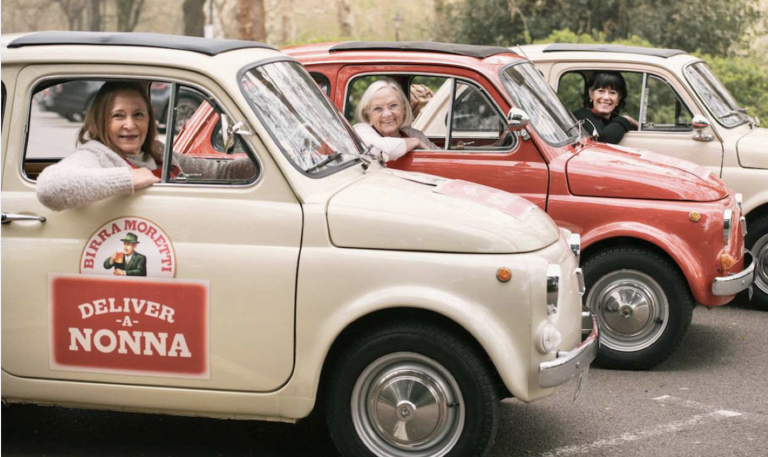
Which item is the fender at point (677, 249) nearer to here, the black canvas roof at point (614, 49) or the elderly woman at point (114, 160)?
the black canvas roof at point (614, 49)

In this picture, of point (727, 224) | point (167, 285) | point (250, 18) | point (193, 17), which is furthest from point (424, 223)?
point (193, 17)

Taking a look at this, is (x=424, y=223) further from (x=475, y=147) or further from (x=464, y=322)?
(x=475, y=147)

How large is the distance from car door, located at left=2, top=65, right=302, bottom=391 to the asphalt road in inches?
30.9

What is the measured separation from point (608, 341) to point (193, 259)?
11.2 feet

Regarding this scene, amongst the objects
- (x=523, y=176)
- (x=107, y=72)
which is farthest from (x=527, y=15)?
(x=107, y=72)

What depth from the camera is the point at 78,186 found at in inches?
192

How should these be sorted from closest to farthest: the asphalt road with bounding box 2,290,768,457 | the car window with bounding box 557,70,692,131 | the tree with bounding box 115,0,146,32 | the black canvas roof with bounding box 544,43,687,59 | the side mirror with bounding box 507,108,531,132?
the asphalt road with bounding box 2,290,768,457 < the side mirror with bounding box 507,108,531,132 < the black canvas roof with bounding box 544,43,687,59 < the car window with bounding box 557,70,692,131 < the tree with bounding box 115,0,146,32

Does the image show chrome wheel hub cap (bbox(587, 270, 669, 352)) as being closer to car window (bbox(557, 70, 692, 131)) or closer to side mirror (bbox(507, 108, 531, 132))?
side mirror (bbox(507, 108, 531, 132))

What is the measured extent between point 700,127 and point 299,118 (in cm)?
452

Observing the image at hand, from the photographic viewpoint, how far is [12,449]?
18.4 ft

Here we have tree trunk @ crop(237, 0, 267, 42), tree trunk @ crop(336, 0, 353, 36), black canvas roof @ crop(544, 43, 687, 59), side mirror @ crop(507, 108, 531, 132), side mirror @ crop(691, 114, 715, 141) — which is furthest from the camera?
tree trunk @ crop(336, 0, 353, 36)

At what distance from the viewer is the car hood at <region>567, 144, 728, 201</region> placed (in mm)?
7086

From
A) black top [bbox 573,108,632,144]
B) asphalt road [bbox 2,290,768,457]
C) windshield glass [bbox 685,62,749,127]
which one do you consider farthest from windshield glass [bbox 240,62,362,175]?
windshield glass [bbox 685,62,749,127]

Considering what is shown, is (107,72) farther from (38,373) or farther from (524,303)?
(524,303)
